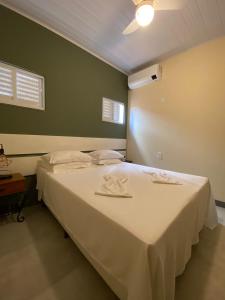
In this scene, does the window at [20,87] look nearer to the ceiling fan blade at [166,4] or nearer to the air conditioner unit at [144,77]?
the ceiling fan blade at [166,4]

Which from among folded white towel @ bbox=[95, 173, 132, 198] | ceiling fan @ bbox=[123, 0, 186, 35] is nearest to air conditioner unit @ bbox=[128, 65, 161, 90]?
ceiling fan @ bbox=[123, 0, 186, 35]

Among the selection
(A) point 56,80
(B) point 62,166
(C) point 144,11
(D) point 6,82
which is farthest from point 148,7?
(B) point 62,166

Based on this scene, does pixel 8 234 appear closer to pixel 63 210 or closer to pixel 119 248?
pixel 63 210

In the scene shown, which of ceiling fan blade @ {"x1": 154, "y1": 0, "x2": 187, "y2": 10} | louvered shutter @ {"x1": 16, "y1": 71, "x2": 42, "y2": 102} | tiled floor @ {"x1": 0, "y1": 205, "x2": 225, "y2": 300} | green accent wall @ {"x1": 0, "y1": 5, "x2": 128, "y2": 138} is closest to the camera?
tiled floor @ {"x1": 0, "y1": 205, "x2": 225, "y2": 300}

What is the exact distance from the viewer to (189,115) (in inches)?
107

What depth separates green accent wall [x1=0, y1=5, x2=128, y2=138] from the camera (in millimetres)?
1930

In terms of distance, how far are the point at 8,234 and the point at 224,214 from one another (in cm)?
287

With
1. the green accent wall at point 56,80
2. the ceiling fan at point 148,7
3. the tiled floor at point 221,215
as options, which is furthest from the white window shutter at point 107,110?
the tiled floor at point 221,215

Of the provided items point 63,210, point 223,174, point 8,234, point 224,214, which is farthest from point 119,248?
point 223,174

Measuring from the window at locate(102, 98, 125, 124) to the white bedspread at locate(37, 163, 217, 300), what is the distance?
6.95ft

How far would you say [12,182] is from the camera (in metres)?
1.68

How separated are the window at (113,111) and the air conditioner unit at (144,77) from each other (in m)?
0.54

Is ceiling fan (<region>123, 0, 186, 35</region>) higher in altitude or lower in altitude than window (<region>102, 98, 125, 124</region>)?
higher

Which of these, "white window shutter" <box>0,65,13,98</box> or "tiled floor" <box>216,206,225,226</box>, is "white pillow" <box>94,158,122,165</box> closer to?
"white window shutter" <box>0,65,13,98</box>
